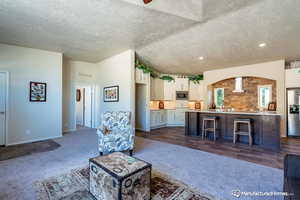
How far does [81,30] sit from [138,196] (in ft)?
12.7

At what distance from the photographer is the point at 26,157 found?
11.0 feet

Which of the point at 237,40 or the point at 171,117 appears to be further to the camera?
the point at 171,117

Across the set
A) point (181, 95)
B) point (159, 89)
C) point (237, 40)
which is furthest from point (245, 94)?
point (159, 89)

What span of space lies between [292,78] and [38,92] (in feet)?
29.5

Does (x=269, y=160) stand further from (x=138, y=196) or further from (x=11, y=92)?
(x=11, y=92)

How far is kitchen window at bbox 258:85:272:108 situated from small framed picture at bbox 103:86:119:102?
6.25 meters

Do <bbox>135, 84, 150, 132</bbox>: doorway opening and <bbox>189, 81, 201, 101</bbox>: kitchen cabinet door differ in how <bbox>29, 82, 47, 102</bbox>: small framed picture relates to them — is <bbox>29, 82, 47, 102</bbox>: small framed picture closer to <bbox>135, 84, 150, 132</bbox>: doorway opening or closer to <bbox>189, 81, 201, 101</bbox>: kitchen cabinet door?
<bbox>135, 84, 150, 132</bbox>: doorway opening

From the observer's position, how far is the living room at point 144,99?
214cm

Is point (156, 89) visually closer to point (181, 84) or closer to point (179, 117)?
point (181, 84)

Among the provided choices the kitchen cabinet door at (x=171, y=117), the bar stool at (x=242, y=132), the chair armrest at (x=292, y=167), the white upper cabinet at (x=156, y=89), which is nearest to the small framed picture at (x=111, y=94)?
the white upper cabinet at (x=156, y=89)

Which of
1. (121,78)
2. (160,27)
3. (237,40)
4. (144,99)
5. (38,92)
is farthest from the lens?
(144,99)

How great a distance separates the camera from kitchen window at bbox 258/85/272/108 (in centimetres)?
646

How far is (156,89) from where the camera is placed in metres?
7.54

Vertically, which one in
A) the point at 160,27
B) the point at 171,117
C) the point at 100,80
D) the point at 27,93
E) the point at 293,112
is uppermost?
the point at 160,27
